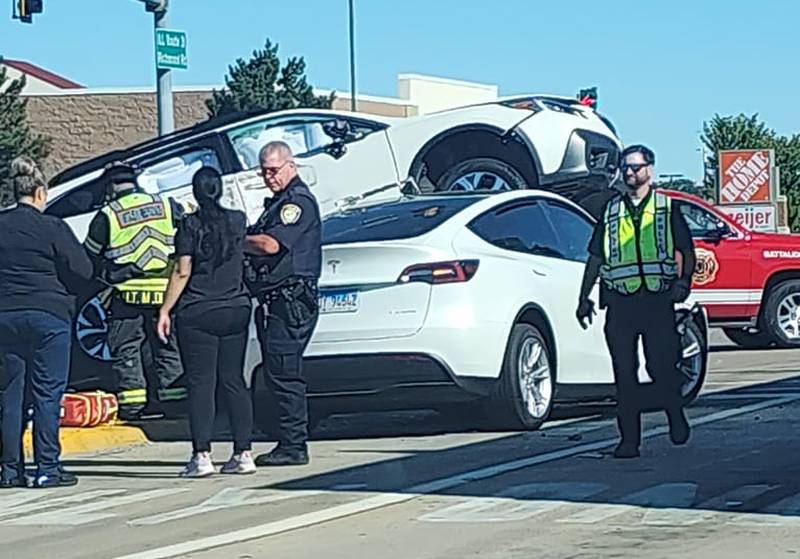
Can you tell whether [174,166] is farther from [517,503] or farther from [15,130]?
[15,130]

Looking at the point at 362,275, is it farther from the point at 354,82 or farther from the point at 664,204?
the point at 354,82

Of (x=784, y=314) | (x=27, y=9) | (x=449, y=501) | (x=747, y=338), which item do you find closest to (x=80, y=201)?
(x=27, y=9)

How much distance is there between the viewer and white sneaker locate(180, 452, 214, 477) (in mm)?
9820

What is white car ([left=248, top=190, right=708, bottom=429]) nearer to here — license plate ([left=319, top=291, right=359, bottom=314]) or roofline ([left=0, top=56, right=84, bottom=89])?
license plate ([left=319, top=291, right=359, bottom=314])

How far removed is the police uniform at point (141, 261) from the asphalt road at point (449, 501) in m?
0.59

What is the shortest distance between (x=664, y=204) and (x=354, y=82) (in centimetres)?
3392

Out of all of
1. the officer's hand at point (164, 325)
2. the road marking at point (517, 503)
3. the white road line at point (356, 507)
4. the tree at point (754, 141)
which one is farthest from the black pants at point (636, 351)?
the tree at point (754, 141)

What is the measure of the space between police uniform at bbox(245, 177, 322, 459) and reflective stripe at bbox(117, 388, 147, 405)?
2175mm

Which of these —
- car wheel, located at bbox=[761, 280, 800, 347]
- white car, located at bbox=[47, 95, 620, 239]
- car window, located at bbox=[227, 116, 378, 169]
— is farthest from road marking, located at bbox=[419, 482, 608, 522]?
car wheel, located at bbox=[761, 280, 800, 347]

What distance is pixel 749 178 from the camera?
100ft

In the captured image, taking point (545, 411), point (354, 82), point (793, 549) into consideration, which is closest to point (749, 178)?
point (354, 82)

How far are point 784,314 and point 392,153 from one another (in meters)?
7.16

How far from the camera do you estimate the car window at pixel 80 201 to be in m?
13.8

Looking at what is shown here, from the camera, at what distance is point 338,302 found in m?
10.9
